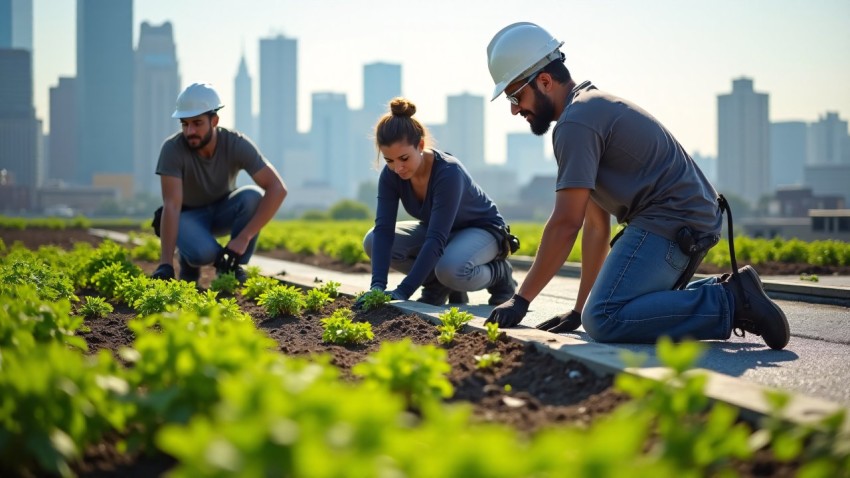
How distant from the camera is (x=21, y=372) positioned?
2.36 m

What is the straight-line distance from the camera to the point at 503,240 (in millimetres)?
7289

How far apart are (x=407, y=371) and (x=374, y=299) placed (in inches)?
118

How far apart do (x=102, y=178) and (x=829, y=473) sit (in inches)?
8104

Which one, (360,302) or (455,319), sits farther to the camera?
(360,302)

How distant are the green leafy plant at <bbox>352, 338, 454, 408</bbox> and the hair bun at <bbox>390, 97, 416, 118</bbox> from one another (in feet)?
11.1

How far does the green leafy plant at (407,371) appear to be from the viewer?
122 inches

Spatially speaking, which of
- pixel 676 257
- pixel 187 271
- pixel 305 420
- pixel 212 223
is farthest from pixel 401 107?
pixel 305 420

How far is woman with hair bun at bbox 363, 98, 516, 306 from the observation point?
20.7 ft

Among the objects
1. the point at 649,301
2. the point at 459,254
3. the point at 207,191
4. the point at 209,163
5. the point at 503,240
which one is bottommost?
the point at 649,301

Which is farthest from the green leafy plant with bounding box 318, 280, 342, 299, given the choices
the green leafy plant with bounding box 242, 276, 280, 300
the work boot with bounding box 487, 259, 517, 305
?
the work boot with bounding box 487, 259, 517, 305

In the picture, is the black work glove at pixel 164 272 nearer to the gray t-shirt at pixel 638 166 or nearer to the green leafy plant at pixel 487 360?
the gray t-shirt at pixel 638 166

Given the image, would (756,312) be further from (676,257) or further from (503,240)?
(503,240)

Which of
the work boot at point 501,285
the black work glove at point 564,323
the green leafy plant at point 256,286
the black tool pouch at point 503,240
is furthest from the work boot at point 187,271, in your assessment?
the black work glove at point 564,323

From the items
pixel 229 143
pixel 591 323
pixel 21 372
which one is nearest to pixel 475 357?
pixel 591 323
